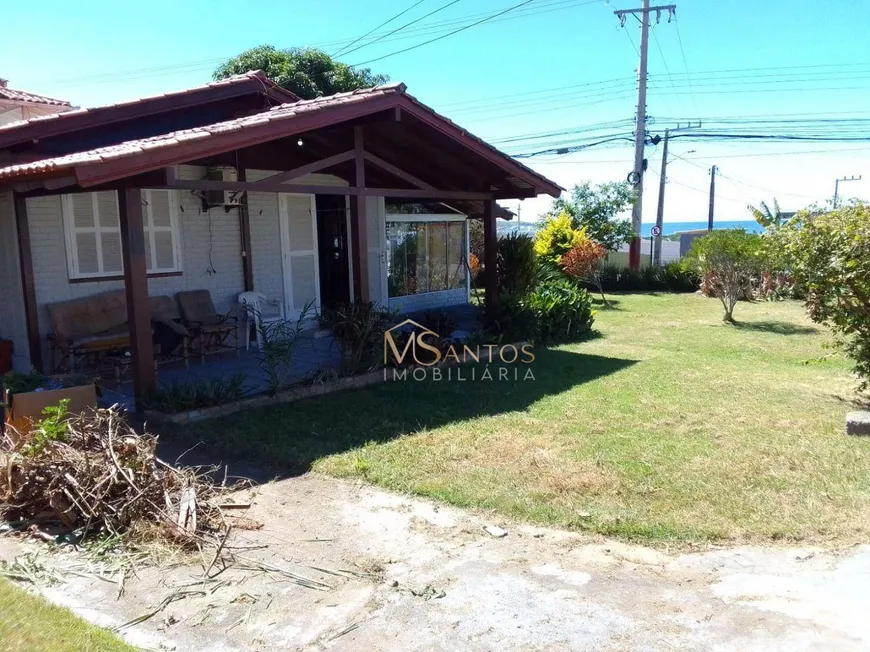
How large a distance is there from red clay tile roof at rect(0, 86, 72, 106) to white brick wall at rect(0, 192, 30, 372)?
11.6 feet

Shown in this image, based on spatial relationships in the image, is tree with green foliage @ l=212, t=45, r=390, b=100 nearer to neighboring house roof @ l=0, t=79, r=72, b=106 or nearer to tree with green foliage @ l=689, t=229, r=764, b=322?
neighboring house roof @ l=0, t=79, r=72, b=106

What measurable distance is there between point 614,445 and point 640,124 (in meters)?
21.3

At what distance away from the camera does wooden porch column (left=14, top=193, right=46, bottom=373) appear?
8141mm

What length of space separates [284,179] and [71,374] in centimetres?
336

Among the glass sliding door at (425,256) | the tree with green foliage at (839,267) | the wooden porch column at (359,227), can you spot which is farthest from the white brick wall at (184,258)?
the tree with green foliage at (839,267)

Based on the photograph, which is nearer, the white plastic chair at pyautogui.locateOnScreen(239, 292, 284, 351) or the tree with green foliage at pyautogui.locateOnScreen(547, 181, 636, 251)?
the white plastic chair at pyautogui.locateOnScreen(239, 292, 284, 351)

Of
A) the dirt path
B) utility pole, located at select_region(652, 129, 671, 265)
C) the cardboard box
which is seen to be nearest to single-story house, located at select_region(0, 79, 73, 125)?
the cardboard box

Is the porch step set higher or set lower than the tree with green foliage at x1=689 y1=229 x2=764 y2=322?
lower

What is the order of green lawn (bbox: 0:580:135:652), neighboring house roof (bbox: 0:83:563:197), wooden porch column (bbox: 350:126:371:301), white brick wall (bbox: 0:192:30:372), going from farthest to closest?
wooden porch column (bbox: 350:126:371:301) → white brick wall (bbox: 0:192:30:372) → neighboring house roof (bbox: 0:83:563:197) → green lawn (bbox: 0:580:135:652)

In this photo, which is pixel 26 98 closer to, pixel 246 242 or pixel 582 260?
pixel 246 242

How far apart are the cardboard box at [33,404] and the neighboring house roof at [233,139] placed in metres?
1.79

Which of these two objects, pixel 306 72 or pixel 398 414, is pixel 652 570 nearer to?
pixel 398 414

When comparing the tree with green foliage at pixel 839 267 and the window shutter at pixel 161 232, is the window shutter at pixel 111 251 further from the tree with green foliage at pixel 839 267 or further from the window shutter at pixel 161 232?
the tree with green foliage at pixel 839 267

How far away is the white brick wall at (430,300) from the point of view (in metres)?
15.0
